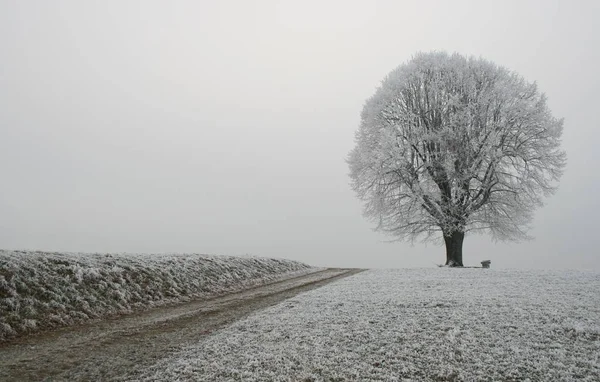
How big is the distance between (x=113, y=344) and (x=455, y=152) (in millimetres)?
25585

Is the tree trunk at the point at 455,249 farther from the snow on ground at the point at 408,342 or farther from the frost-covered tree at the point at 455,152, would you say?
the snow on ground at the point at 408,342

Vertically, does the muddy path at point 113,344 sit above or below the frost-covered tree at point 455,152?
below

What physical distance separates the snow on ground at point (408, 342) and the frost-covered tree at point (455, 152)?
15.1 meters

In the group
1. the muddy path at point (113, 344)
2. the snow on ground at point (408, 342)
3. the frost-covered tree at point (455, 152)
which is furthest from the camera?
the frost-covered tree at point (455, 152)

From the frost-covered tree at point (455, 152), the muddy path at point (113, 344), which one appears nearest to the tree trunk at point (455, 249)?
the frost-covered tree at point (455, 152)

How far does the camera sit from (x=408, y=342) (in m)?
Result: 8.96

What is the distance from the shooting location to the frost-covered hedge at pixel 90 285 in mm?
11562

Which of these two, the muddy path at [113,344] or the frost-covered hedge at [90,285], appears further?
the frost-covered hedge at [90,285]

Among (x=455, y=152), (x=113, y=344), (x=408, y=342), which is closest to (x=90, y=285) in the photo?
(x=113, y=344)

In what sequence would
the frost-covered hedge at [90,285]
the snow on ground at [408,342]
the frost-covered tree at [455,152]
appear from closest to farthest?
the snow on ground at [408,342] < the frost-covered hedge at [90,285] < the frost-covered tree at [455,152]

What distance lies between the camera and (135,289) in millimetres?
15422

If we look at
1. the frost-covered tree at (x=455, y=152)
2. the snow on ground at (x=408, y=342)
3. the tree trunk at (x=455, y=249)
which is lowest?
the snow on ground at (x=408, y=342)

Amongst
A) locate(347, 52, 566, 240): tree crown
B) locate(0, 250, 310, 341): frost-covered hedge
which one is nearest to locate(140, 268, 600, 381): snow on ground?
locate(0, 250, 310, 341): frost-covered hedge

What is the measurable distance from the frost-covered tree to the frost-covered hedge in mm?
13855
